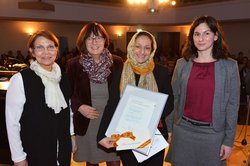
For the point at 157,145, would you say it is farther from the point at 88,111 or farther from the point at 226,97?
the point at 88,111

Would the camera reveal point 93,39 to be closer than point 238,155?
Yes

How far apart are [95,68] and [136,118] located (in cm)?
79

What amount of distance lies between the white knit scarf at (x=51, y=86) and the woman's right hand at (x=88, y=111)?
0.38 metres

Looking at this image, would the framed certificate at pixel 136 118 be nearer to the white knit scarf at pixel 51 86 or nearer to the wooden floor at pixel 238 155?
the white knit scarf at pixel 51 86

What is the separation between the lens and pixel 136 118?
1.83 metres

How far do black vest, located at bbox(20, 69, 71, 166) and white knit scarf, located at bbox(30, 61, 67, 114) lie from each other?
30 mm

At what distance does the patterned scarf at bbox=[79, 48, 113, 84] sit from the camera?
2402 millimetres

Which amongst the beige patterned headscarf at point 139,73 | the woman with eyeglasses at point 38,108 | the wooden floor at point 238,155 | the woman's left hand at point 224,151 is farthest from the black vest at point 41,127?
the wooden floor at point 238,155

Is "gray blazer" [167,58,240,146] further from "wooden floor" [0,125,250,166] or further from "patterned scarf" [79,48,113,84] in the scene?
"wooden floor" [0,125,250,166]

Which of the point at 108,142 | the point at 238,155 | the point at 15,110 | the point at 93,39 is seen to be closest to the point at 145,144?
the point at 108,142

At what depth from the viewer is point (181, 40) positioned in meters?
15.9

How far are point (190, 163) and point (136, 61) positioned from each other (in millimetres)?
1017

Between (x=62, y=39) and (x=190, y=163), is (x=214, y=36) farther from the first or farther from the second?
(x=62, y=39)

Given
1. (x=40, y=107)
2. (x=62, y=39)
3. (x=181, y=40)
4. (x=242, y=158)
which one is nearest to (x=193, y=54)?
(x=40, y=107)
